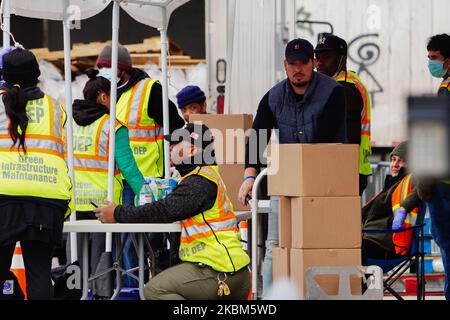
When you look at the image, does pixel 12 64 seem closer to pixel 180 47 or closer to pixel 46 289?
pixel 46 289

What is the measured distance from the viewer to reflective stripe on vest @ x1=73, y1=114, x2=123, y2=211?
6438mm

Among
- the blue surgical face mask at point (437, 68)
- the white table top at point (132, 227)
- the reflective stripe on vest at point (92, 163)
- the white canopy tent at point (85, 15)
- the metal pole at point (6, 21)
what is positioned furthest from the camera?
the reflective stripe on vest at point (92, 163)

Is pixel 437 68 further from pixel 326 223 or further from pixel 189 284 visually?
pixel 189 284

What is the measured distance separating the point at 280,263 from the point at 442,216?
1216 millimetres

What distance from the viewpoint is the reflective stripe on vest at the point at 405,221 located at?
6363 mm

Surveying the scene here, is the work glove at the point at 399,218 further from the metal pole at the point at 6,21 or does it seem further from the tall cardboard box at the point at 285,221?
the metal pole at the point at 6,21

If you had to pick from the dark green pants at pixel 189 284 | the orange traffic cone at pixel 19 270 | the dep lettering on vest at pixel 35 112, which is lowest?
the orange traffic cone at pixel 19 270

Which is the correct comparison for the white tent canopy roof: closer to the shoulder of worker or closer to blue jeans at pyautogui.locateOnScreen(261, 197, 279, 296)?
the shoulder of worker

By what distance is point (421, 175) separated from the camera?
0.98 m

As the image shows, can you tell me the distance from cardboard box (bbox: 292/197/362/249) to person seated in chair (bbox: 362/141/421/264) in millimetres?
1455

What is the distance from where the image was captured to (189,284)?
4566 millimetres

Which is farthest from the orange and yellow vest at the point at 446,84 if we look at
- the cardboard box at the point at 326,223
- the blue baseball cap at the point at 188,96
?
the blue baseball cap at the point at 188,96

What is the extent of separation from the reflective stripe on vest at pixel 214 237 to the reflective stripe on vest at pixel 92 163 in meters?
1.80
